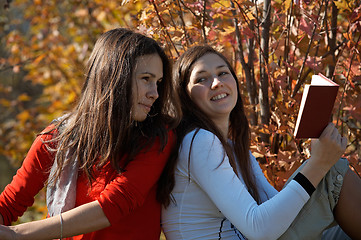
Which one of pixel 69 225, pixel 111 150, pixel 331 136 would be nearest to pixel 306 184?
pixel 331 136

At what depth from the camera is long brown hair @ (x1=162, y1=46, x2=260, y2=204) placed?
2076 millimetres

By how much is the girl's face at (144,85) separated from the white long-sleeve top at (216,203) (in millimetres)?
204

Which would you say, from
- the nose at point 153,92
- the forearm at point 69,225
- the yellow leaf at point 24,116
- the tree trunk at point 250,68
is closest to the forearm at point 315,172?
the nose at point 153,92

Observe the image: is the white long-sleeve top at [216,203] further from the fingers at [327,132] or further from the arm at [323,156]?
the fingers at [327,132]

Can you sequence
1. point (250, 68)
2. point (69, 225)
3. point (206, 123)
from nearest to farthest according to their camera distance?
point (69, 225) < point (206, 123) < point (250, 68)

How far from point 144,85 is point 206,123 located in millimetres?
346

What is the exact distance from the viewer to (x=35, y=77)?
236 inches

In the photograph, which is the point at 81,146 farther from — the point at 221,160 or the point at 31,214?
the point at 31,214

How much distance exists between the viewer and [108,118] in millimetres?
1826

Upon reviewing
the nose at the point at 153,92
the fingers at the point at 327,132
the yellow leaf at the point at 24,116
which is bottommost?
the yellow leaf at the point at 24,116

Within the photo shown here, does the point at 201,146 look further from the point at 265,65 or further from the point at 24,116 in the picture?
the point at 24,116

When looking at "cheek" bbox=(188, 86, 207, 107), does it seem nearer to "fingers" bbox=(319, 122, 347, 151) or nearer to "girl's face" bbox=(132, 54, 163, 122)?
"girl's face" bbox=(132, 54, 163, 122)

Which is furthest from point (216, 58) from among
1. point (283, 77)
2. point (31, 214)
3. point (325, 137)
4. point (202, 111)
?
point (31, 214)

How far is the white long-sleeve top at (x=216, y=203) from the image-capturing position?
1812 mm
